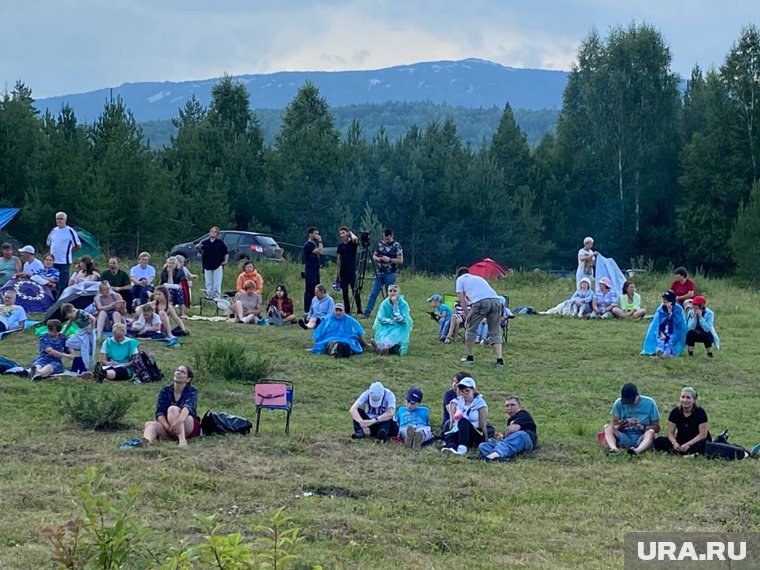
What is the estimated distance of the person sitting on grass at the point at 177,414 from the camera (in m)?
10.4

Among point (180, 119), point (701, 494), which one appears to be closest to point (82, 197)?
point (180, 119)

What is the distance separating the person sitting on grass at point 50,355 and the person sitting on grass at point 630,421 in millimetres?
6640

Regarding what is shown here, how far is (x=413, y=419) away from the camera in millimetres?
11180

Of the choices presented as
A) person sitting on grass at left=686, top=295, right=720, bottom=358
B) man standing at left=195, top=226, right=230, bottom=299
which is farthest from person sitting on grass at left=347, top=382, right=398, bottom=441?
man standing at left=195, top=226, right=230, bottom=299

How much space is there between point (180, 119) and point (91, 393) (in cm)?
3516

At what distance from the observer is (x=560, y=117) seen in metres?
49.0

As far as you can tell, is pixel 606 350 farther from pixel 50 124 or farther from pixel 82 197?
pixel 50 124

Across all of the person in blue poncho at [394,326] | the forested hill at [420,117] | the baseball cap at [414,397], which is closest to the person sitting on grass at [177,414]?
the baseball cap at [414,397]

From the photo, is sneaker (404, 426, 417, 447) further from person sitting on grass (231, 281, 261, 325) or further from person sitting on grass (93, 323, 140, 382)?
person sitting on grass (231, 281, 261, 325)

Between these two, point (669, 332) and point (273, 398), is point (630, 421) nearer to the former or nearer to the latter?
point (273, 398)

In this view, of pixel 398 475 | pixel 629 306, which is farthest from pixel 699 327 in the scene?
pixel 398 475

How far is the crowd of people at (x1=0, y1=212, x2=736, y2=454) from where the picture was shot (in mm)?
10555

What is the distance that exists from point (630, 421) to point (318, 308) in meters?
7.84

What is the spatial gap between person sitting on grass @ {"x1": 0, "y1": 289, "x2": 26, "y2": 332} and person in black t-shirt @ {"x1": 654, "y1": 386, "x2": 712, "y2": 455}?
10057mm
